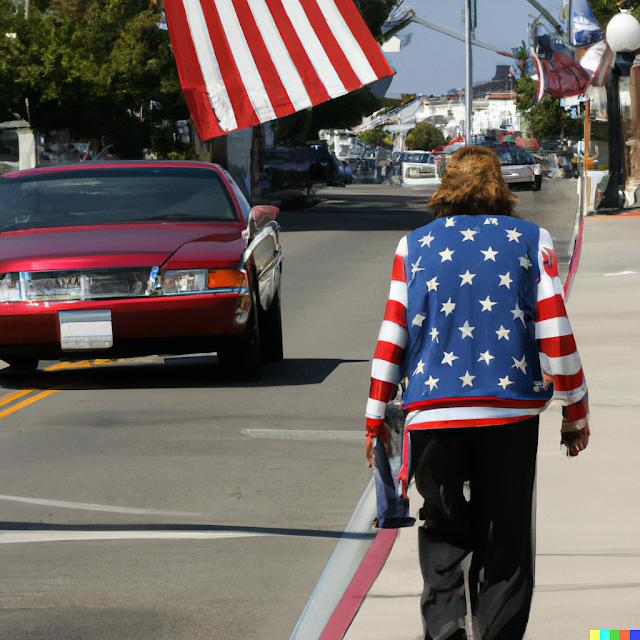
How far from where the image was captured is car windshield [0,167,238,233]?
9359 mm

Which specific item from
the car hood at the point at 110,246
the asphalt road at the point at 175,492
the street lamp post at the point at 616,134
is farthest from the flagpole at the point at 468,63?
the car hood at the point at 110,246

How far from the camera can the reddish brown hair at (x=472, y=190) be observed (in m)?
3.61

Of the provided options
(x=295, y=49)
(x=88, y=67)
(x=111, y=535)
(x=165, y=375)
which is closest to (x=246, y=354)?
(x=165, y=375)

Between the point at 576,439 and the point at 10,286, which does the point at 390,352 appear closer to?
the point at 576,439

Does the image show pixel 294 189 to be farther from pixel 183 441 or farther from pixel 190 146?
pixel 183 441

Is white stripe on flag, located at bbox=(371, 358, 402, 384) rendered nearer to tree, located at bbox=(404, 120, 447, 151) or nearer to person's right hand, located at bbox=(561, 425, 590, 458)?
person's right hand, located at bbox=(561, 425, 590, 458)

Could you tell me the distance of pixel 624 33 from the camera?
23.4 meters

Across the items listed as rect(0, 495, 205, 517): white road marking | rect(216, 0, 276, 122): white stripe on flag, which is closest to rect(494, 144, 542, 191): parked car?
rect(216, 0, 276, 122): white stripe on flag

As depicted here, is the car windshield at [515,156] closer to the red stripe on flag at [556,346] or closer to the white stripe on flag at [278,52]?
the white stripe on flag at [278,52]

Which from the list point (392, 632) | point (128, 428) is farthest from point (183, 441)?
point (392, 632)

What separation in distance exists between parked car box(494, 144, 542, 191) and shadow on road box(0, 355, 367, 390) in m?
29.9

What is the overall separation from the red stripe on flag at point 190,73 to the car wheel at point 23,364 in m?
4.31

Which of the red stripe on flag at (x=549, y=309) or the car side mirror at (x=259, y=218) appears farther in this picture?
the car side mirror at (x=259, y=218)

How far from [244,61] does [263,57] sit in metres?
0.17
